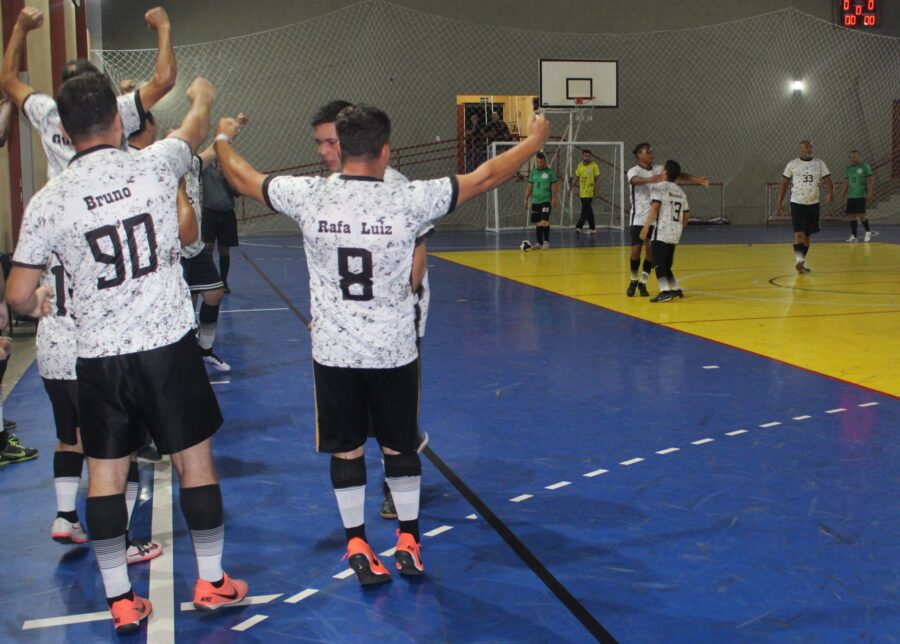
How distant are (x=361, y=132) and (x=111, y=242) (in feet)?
3.26

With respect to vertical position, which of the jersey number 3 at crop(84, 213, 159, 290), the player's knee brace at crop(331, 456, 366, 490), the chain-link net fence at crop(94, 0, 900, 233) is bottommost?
the player's knee brace at crop(331, 456, 366, 490)

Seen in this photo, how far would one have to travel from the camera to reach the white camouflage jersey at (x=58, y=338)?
12.8 feet

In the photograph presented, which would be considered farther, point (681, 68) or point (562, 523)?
point (681, 68)

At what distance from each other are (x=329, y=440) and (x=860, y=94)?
29233 millimetres

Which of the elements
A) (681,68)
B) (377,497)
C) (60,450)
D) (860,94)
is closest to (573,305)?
(377,497)

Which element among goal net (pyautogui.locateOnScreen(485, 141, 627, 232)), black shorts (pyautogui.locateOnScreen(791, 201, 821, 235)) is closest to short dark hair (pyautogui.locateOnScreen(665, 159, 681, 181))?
black shorts (pyautogui.locateOnScreen(791, 201, 821, 235))

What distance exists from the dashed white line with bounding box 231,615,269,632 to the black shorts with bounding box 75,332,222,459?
70 centimetres

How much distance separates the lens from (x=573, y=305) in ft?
37.1

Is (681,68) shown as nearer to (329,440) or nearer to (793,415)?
(793,415)

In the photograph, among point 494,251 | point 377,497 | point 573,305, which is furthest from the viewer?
point 494,251

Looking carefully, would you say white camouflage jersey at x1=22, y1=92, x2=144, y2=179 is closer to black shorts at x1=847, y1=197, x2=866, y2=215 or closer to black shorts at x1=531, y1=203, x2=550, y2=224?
black shorts at x1=531, y1=203, x2=550, y2=224

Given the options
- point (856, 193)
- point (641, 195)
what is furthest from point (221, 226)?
point (856, 193)

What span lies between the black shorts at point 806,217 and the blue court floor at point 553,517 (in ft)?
22.7

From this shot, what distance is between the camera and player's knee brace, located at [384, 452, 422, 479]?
12.5 feet
